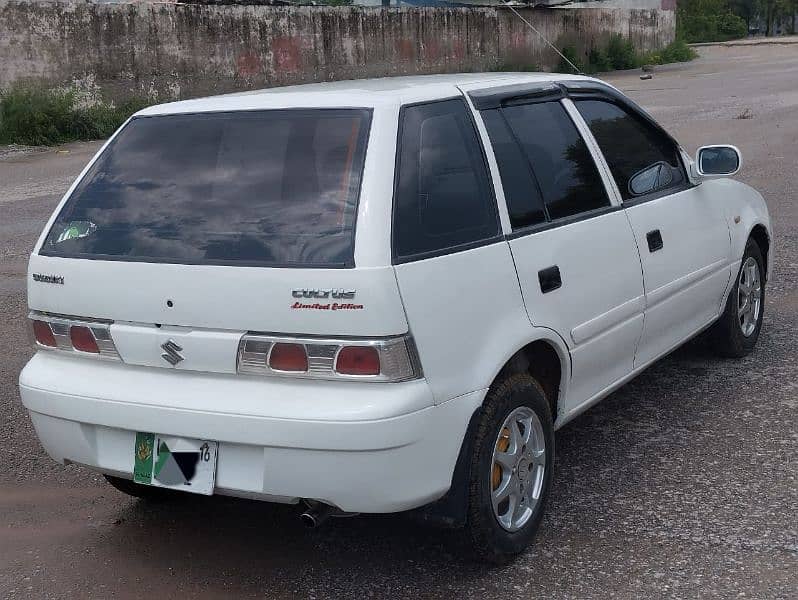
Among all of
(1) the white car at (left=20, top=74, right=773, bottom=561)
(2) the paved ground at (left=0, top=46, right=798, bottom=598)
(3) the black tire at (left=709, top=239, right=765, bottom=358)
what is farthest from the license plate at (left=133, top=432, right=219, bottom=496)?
(3) the black tire at (left=709, top=239, right=765, bottom=358)

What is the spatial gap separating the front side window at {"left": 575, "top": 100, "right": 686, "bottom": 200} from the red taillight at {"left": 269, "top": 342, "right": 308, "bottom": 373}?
1950mm

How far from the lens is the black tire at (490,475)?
11.6 feet

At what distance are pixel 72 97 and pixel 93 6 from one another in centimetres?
189

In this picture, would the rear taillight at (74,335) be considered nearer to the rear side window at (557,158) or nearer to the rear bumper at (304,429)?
the rear bumper at (304,429)

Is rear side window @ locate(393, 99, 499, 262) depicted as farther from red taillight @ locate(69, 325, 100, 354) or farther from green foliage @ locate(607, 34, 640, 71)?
green foliage @ locate(607, 34, 640, 71)

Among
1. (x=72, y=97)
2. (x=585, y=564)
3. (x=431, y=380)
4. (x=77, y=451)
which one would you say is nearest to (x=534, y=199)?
(x=431, y=380)

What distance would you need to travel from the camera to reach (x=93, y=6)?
2109cm

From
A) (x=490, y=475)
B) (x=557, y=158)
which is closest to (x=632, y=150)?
(x=557, y=158)

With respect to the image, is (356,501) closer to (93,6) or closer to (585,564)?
(585,564)

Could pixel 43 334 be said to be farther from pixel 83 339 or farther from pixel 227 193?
pixel 227 193

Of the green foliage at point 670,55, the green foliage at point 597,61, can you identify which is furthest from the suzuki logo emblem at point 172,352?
the green foliage at point 670,55

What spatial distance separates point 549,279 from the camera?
155 inches

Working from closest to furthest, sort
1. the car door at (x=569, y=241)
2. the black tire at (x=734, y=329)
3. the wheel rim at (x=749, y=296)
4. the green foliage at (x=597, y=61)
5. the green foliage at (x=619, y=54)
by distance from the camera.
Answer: the car door at (x=569, y=241)
the black tire at (x=734, y=329)
the wheel rim at (x=749, y=296)
the green foliage at (x=597, y=61)
the green foliage at (x=619, y=54)

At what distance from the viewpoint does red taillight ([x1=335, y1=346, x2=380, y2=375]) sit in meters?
3.26
